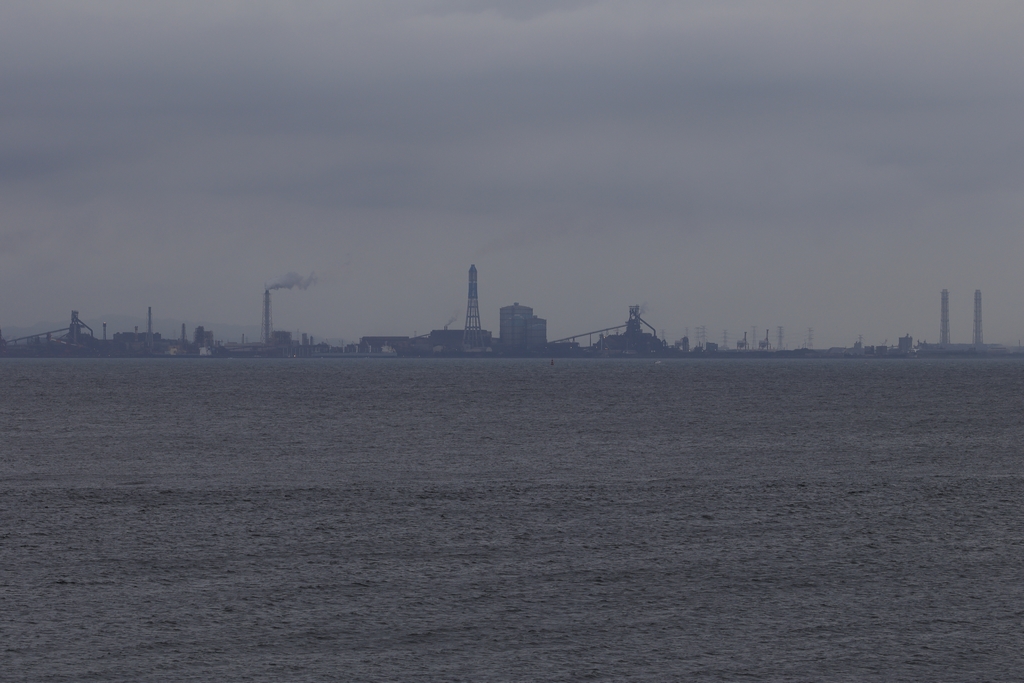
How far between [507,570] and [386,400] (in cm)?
9841

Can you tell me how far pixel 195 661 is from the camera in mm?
18547

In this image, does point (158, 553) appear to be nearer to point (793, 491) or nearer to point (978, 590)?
point (978, 590)

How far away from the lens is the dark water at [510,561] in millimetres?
18953

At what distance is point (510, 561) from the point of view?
90.5 feet

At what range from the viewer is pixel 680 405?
111m

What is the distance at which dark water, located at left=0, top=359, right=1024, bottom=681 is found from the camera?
19.0 metres

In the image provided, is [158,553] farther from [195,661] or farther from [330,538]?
[195,661]

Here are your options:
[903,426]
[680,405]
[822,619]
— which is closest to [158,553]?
[822,619]

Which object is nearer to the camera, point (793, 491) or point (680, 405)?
point (793, 491)

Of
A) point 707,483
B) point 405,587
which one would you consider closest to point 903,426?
point 707,483

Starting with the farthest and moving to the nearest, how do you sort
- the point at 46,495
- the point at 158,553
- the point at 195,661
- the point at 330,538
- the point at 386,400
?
the point at 386,400, the point at 46,495, the point at 330,538, the point at 158,553, the point at 195,661

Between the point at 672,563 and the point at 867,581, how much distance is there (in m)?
4.59

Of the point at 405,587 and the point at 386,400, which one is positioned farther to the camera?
the point at 386,400

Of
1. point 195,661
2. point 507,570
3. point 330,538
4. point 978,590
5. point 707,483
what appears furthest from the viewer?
point 707,483
